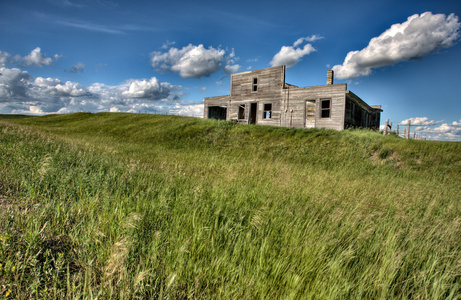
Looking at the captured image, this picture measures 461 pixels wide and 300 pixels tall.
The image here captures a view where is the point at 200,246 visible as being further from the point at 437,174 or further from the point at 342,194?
the point at 437,174

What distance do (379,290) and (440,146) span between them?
1485 centimetres

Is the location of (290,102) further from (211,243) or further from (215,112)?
(211,243)

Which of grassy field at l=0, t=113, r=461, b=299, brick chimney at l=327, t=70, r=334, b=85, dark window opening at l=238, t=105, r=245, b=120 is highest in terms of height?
brick chimney at l=327, t=70, r=334, b=85

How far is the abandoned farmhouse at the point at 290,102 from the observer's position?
66.3 ft

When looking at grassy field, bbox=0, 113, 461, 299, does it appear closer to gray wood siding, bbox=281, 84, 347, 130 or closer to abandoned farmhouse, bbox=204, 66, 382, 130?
gray wood siding, bbox=281, 84, 347, 130

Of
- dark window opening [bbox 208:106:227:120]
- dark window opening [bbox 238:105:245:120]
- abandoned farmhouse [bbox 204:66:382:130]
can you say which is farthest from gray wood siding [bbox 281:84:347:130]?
dark window opening [bbox 208:106:227:120]

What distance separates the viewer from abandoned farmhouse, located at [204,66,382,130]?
66.3 feet

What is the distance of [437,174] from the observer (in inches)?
401

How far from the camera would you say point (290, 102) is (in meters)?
22.7

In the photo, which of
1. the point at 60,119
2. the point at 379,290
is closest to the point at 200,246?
the point at 379,290

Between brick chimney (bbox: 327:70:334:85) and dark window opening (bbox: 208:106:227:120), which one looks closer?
brick chimney (bbox: 327:70:334:85)

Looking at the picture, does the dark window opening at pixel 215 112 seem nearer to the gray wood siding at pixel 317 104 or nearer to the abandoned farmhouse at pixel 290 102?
the abandoned farmhouse at pixel 290 102

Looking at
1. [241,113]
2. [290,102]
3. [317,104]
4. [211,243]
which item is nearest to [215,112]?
[241,113]

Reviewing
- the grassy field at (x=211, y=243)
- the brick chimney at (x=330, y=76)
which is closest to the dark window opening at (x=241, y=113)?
the brick chimney at (x=330, y=76)
